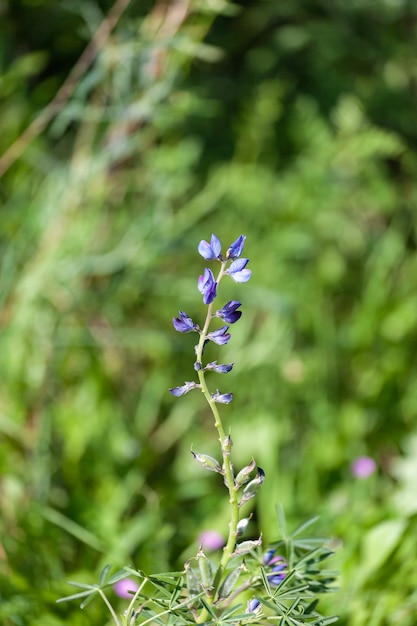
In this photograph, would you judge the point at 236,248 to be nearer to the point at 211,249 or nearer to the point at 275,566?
the point at 211,249

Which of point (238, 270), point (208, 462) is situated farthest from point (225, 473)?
point (238, 270)

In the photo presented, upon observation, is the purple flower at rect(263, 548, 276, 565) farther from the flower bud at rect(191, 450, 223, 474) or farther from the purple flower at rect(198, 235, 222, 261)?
the purple flower at rect(198, 235, 222, 261)

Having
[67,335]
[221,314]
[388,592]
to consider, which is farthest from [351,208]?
[221,314]

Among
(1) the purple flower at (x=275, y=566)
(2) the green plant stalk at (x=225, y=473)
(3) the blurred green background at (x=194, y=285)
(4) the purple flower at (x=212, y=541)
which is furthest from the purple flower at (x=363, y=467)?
(2) the green plant stalk at (x=225, y=473)

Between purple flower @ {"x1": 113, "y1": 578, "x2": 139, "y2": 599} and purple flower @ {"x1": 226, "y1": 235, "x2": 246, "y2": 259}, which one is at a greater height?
purple flower @ {"x1": 226, "y1": 235, "x2": 246, "y2": 259}

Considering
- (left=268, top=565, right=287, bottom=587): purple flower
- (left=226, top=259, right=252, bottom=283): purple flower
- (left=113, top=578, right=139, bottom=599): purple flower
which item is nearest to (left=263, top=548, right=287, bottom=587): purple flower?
(left=268, top=565, right=287, bottom=587): purple flower

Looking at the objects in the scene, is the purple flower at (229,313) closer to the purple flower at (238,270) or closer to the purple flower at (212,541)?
the purple flower at (238,270)
